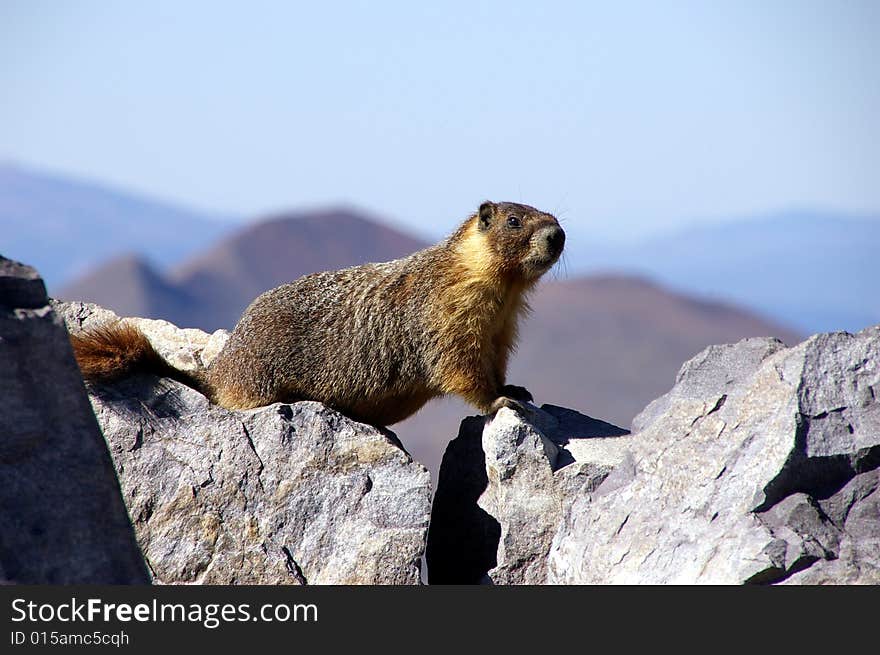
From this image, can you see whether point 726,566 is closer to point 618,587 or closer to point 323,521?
point 618,587

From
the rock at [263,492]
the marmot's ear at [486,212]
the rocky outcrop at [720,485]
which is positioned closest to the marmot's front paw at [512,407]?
the rocky outcrop at [720,485]

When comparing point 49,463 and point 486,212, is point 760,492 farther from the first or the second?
point 49,463

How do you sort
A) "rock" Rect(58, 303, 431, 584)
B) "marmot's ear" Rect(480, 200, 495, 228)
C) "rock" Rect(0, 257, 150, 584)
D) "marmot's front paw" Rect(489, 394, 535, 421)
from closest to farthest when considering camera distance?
"rock" Rect(0, 257, 150, 584), "rock" Rect(58, 303, 431, 584), "marmot's front paw" Rect(489, 394, 535, 421), "marmot's ear" Rect(480, 200, 495, 228)

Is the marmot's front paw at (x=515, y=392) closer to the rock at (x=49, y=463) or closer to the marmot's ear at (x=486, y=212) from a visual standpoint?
the marmot's ear at (x=486, y=212)

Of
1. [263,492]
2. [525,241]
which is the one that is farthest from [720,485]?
[263,492]

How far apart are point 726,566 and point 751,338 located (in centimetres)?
247

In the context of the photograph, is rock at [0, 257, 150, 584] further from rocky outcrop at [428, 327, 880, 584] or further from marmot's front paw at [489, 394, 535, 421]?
marmot's front paw at [489, 394, 535, 421]

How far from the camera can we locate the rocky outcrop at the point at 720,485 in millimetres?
5973

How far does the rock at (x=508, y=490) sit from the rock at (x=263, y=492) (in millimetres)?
565

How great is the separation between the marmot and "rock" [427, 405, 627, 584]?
1.78ft

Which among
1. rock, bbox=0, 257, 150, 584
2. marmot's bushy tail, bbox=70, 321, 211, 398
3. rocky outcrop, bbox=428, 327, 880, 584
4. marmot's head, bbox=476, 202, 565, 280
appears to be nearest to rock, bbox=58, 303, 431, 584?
marmot's bushy tail, bbox=70, 321, 211, 398

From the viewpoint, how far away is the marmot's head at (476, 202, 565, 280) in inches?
332

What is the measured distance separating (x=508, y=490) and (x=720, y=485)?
1.64m

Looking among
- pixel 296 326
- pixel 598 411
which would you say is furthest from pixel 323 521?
pixel 598 411
